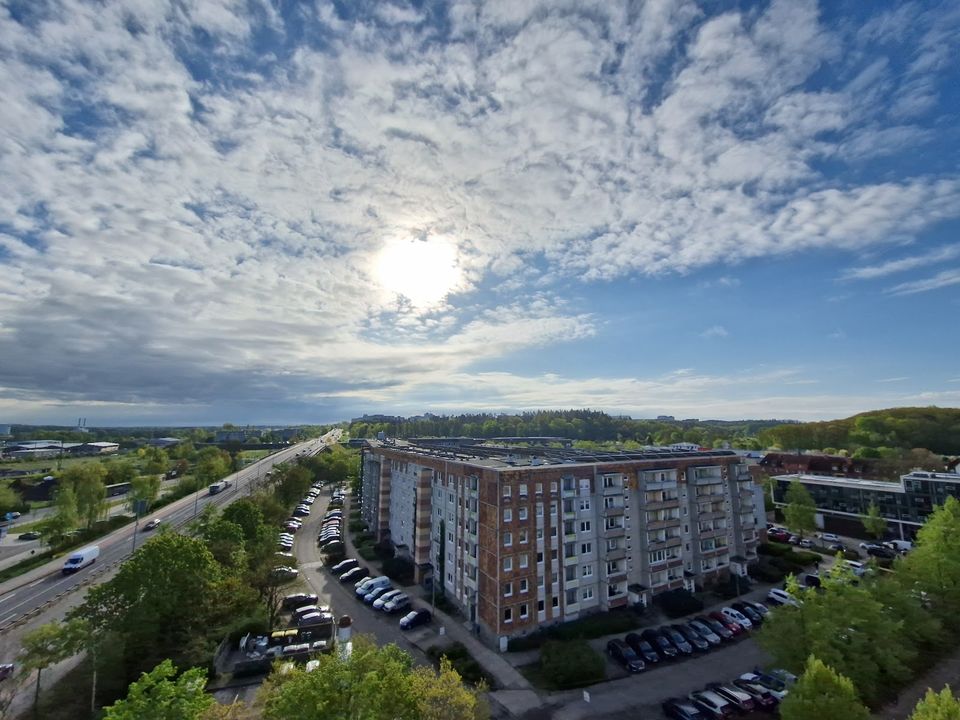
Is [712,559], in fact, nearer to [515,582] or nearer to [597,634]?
[597,634]

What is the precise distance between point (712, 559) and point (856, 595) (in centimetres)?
2812

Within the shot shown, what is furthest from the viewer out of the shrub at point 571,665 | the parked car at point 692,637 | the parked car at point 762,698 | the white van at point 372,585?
the white van at point 372,585

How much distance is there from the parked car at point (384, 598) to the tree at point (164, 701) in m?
34.1

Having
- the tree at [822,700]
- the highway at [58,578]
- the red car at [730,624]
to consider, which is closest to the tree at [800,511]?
the red car at [730,624]

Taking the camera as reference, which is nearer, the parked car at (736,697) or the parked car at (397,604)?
the parked car at (736,697)

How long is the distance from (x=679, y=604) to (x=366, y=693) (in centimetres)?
4686

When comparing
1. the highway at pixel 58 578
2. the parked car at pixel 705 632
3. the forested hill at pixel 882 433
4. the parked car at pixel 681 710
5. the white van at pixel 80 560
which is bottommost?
the parked car at pixel 681 710

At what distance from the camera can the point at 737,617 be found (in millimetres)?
52562

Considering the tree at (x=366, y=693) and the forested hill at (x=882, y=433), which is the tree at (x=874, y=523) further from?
the tree at (x=366, y=693)

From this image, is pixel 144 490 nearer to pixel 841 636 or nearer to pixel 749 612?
pixel 749 612

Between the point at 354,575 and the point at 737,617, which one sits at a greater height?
the point at 354,575

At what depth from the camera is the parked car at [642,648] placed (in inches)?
1740

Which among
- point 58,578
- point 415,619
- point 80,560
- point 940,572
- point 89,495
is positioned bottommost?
point 415,619

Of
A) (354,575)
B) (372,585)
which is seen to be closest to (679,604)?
(372,585)
